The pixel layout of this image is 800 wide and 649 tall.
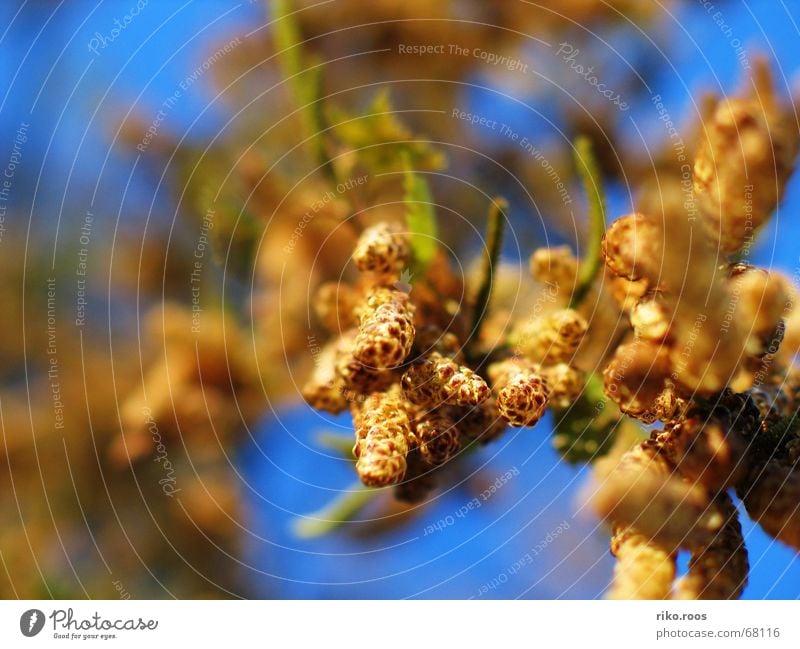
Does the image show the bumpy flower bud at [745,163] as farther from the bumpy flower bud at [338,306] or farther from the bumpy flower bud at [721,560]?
the bumpy flower bud at [338,306]

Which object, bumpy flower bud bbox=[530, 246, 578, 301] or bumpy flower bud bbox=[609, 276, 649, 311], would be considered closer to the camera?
bumpy flower bud bbox=[609, 276, 649, 311]

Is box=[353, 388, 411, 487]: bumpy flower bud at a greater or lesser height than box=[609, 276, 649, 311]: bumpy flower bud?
lesser

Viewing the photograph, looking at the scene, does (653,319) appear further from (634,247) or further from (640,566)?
(640,566)

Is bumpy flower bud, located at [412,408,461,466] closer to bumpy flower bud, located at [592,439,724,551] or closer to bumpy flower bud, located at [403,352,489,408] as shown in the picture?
bumpy flower bud, located at [403,352,489,408]
